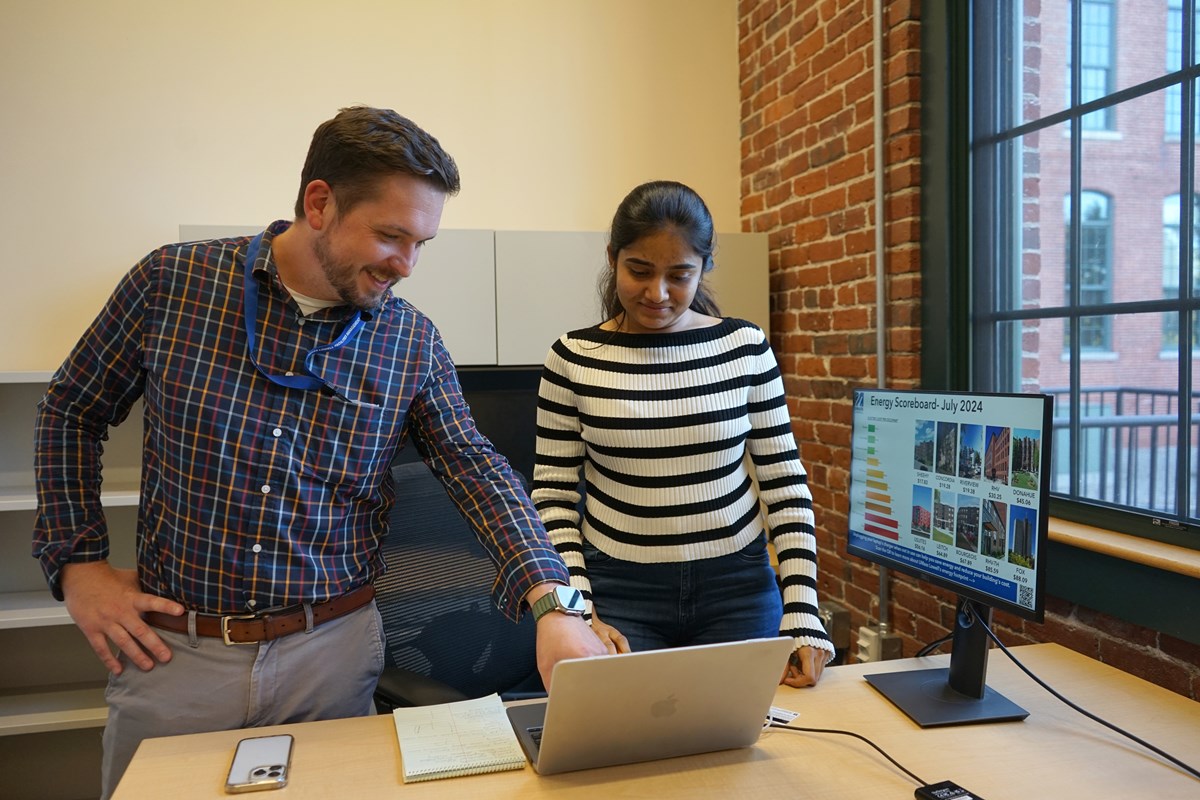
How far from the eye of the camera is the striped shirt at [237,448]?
4.37 feet

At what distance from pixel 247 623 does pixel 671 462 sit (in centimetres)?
73

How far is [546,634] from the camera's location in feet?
4.16

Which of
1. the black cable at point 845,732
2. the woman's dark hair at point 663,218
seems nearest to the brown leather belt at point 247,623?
the black cable at point 845,732

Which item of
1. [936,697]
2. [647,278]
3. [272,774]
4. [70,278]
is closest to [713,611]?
[936,697]

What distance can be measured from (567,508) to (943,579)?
0.64m

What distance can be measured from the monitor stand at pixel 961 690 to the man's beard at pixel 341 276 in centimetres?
101

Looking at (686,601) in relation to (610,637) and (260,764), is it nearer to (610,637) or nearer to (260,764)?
(610,637)

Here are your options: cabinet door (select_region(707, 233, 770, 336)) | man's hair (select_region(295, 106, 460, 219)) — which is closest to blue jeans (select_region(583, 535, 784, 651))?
man's hair (select_region(295, 106, 460, 219))

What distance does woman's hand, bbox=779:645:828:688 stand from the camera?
4.87 ft

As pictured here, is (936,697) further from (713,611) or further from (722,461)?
(722,461)

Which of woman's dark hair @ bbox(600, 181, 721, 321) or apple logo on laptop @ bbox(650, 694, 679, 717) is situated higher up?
woman's dark hair @ bbox(600, 181, 721, 321)

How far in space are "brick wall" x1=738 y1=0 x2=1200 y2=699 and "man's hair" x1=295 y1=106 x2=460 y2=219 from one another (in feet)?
5.17

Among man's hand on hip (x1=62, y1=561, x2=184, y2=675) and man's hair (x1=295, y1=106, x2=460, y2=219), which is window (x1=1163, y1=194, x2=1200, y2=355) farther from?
man's hand on hip (x1=62, y1=561, x2=184, y2=675)

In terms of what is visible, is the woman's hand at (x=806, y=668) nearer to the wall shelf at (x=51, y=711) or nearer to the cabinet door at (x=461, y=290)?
the cabinet door at (x=461, y=290)
